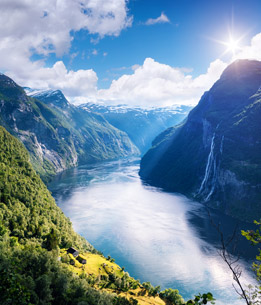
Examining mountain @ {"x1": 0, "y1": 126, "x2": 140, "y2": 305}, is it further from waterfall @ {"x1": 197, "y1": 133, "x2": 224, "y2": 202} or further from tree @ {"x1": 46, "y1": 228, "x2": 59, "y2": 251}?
waterfall @ {"x1": 197, "y1": 133, "x2": 224, "y2": 202}

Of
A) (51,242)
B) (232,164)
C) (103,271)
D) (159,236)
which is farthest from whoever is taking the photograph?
(232,164)

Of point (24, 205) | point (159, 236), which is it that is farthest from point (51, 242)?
point (159, 236)

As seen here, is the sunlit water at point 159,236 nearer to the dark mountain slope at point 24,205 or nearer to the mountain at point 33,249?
the mountain at point 33,249

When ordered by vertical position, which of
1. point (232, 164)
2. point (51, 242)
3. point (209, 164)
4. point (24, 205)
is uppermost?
point (24, 205)

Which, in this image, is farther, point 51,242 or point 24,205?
point 24,205

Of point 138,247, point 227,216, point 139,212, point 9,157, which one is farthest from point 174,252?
point 9,157

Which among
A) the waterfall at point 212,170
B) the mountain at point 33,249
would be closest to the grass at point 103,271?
the mountain at point 33,249

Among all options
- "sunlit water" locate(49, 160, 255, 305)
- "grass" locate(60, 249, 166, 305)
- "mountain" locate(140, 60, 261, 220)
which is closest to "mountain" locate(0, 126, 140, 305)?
"grass" locate(60, 249, 166, 305)

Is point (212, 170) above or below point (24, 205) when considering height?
below

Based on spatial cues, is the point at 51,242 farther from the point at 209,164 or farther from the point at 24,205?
the point at 209,164
